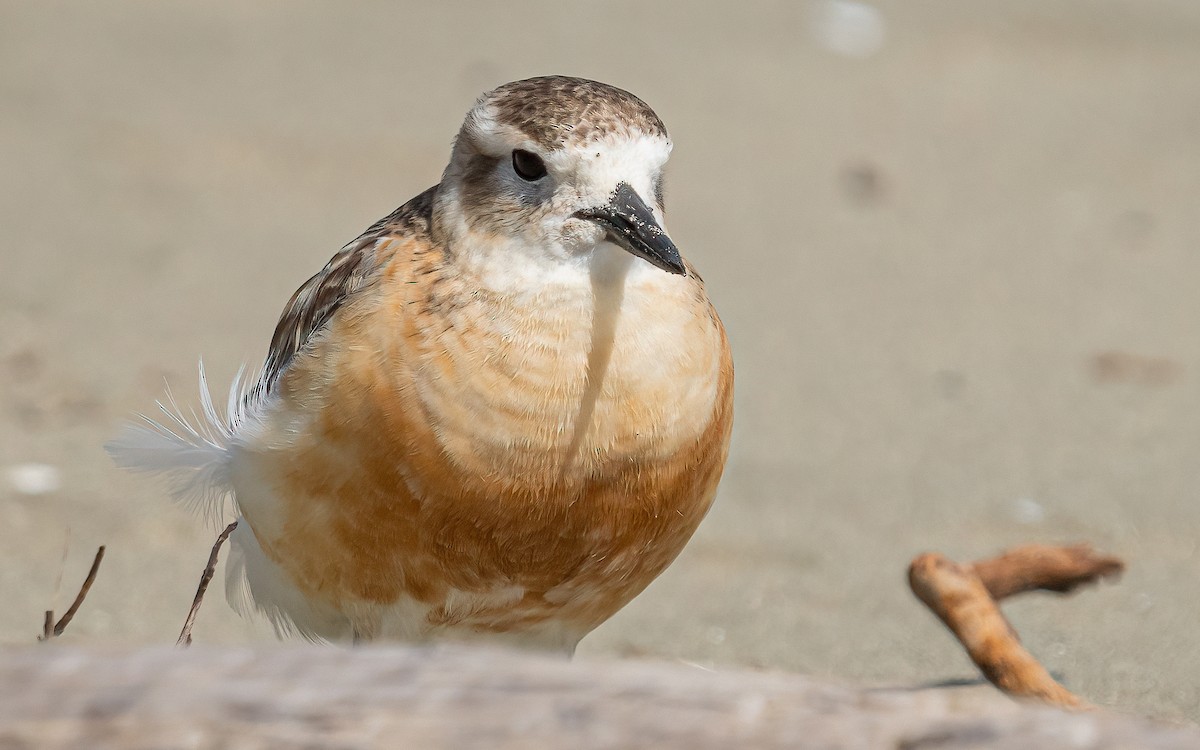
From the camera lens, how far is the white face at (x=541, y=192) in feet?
11.7

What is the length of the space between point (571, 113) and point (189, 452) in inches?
56.1

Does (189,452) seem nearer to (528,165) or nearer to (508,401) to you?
(508,401)

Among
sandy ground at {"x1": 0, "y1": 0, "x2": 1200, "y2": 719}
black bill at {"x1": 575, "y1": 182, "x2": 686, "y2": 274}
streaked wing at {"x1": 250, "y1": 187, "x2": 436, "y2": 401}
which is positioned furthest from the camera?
sandy ground at {"x1": 0, "y1": 0, "x2": 1200, "y2": 719}

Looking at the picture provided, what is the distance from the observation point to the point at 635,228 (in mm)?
3459

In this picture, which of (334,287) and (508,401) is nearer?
(508,401)

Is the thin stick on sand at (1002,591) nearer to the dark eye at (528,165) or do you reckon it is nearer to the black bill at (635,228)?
the black bill at (635,228)

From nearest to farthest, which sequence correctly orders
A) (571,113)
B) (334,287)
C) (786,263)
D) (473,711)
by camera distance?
(473,711), (571,113), (334,287), (786,263)

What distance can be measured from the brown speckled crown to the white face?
16mm

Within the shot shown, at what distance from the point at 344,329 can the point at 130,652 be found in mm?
1473

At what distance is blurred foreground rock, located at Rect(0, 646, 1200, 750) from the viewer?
2.19 metres

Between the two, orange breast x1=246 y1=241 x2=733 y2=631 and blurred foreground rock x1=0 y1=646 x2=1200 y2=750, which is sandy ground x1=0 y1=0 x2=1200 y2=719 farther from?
blurred foreground rock x1=0 y1=646 x2=1200 y2=750

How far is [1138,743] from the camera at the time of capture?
7.20 ft

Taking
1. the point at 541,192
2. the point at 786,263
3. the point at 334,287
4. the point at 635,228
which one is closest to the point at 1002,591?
the point at 635,228

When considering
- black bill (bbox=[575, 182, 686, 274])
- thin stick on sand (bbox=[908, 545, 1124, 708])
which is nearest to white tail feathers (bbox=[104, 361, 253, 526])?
black bill (bbox=[575, 182, 686, 274])
